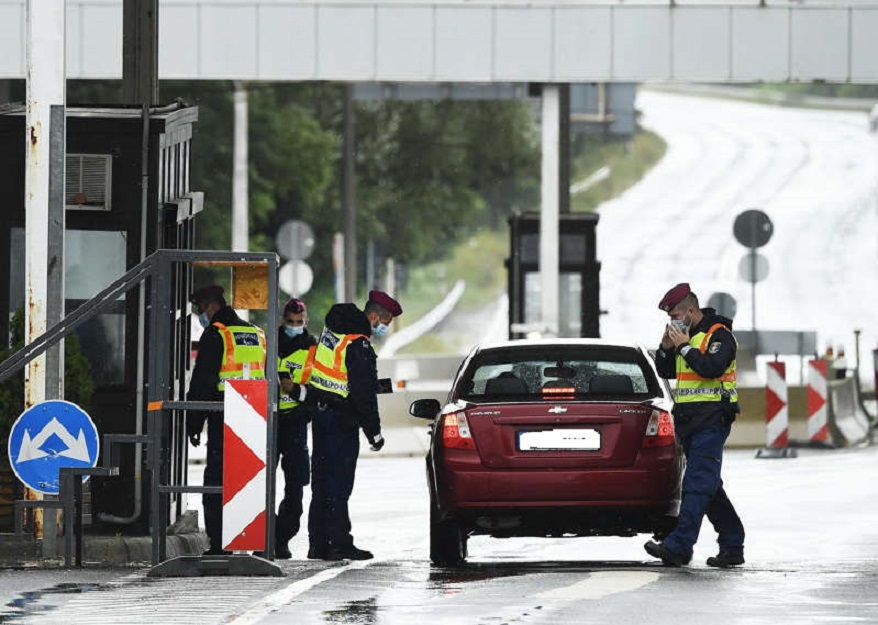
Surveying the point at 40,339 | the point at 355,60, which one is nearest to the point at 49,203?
the point at 40,339

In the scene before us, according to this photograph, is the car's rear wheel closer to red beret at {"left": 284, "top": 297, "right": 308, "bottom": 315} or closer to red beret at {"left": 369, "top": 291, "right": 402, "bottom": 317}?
red beret at {"left": 369, "top": 291, "right": 402, "bottom": 317}

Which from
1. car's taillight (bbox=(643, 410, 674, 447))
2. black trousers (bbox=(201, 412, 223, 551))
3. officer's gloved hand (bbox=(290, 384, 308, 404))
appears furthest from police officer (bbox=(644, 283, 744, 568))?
black trousers (bbox=(201, 412, 223, 551))

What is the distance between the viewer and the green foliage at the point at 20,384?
15.5m

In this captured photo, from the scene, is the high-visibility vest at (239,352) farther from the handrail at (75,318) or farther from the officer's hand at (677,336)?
the officer's hand at (677,336)

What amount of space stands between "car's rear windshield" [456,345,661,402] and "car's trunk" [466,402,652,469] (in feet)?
0.47

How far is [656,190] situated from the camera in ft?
325

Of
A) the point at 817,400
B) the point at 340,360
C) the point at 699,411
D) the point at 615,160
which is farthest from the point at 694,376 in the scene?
the point at 615,160

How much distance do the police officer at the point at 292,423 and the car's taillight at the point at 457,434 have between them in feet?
4.84

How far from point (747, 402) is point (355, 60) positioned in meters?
5.75

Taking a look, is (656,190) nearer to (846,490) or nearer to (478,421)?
(846,490)

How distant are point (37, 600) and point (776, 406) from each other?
1590 cm

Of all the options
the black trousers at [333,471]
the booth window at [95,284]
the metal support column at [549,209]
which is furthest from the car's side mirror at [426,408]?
the metal support column at [549,209]

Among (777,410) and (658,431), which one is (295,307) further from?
(777,410)

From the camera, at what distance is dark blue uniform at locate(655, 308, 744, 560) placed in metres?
15.1
